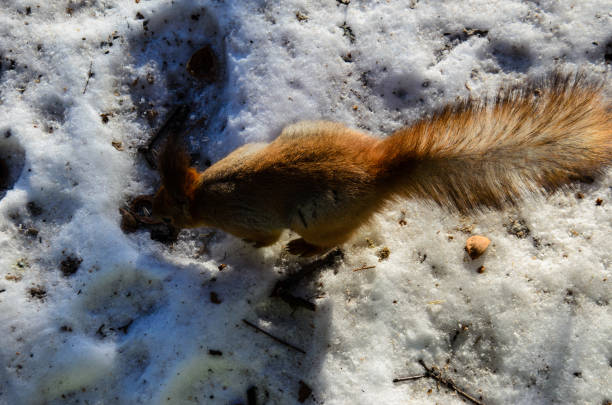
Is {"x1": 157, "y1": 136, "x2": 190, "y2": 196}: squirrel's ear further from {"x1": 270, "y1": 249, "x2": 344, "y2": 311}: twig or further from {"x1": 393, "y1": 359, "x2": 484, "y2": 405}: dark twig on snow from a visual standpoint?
{"x1": 393, "y1": 359, "x2": 484, "y2": 405}: dark twig on snow

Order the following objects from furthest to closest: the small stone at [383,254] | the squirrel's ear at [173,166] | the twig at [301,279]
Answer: the small stone at [383,254]
the twig at [301,279]
the squirrel's ear at [173,166]

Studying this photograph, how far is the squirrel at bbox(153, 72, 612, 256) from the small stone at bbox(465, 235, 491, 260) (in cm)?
63

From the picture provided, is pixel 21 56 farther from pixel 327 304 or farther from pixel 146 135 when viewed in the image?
pixel 327 304

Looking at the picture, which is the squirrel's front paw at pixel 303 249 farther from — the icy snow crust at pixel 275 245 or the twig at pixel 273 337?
the twig at pixel 273 337

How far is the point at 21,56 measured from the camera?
101 inches

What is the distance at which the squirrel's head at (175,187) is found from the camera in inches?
76.5

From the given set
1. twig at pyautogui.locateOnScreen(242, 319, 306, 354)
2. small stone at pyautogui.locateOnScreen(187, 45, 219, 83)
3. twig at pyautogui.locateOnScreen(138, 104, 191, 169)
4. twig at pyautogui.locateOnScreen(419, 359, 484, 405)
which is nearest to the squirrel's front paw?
twig at pyautogui.locateOnScreen(242, 319, 306, 354)

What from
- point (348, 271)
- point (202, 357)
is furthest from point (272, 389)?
point (348, 271)

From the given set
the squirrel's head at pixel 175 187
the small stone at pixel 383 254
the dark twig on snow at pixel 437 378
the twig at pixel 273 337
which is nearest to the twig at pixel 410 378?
the dark twig on snow at pixel 437 378

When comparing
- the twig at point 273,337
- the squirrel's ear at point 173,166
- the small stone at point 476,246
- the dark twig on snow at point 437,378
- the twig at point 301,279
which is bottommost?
the twig at point 273,337

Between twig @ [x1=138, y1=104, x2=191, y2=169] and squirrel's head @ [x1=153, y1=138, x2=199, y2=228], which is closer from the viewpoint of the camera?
squirrel's head @ [x1=153, y1=138, x2=199, y2=228]

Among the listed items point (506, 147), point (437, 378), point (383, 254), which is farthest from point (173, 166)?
point (437, 378)

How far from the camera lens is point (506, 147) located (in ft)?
5.59

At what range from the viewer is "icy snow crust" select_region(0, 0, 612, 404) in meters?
2.16
